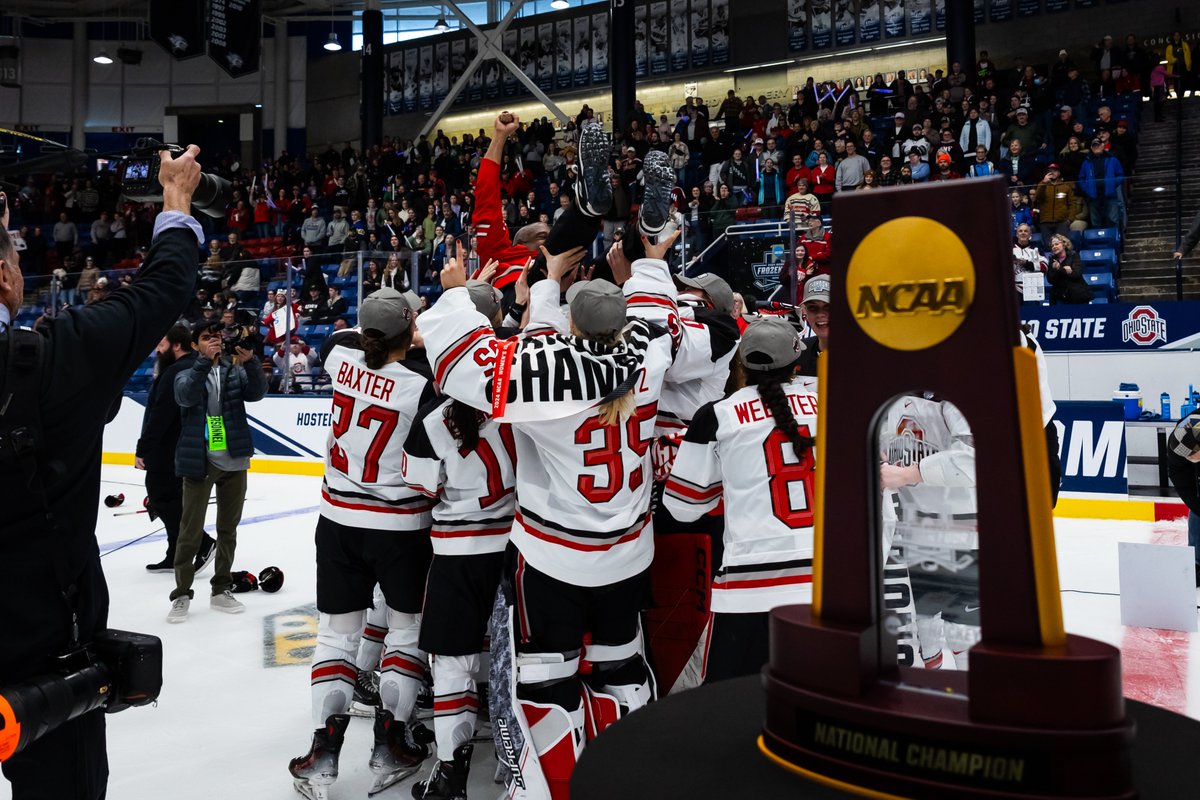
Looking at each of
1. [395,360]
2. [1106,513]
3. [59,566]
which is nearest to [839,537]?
[59,566]

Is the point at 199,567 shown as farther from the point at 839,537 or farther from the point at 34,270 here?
the point at 34,270

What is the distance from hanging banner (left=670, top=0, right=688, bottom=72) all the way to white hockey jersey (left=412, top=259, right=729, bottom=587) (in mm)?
18959

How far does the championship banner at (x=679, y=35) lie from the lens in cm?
2012

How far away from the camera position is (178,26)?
14070mm

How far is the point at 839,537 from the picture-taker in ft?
1.99

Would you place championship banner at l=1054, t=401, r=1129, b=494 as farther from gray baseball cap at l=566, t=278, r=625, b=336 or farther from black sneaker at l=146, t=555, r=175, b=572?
black sneaker at l=146, t=555, r=175, b=572

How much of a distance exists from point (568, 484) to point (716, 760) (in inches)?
73.2

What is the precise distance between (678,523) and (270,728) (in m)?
1.84

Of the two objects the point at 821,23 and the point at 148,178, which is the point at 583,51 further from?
the point at 148,178

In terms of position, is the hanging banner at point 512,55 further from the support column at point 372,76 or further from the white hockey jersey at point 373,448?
the white hockey jersey at point 373,448

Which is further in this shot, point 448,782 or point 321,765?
point 321,765

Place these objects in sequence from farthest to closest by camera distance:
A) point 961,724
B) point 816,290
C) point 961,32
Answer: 1. point 961,32
2. point 816,290
3. point 961,724

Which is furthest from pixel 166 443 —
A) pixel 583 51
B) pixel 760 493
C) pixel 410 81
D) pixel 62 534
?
pixel 410 81

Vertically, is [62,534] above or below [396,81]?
below
